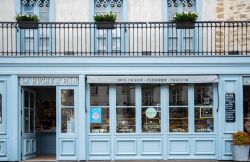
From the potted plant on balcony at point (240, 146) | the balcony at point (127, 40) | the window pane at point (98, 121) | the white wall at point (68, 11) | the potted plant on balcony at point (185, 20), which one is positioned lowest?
the potted plant on balcony at point (240, 146)

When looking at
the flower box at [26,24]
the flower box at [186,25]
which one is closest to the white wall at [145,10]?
the flower box at [186,25]

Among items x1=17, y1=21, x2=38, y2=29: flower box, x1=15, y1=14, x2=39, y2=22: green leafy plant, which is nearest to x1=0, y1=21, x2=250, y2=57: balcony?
x1=15, y1=14, x2=39, y2=22: green leafy plant

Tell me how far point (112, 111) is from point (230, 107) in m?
3.81

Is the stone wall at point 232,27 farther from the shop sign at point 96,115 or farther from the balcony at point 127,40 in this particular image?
the shop sign at point 96,115

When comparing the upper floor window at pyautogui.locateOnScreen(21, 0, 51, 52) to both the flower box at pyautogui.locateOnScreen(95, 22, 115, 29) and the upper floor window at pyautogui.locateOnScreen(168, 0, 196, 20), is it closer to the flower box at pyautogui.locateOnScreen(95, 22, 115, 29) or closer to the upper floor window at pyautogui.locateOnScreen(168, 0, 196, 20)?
the flower box at pyautogui.locateOnScreen(95, 22, 115, 29)

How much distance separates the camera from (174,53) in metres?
18.9

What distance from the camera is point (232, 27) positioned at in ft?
62.1

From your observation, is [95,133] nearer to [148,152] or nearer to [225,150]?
[148,152]

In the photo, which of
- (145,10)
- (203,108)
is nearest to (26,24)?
(145,10)

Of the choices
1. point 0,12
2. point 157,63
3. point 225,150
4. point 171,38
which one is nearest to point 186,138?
point 225,150

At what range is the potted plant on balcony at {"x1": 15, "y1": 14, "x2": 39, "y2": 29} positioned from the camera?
1772 centimetres

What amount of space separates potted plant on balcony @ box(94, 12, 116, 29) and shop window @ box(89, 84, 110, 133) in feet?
6.39

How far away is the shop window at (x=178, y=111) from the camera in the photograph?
58.8 feet

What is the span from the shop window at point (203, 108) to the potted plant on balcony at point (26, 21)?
18.5 feet
